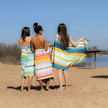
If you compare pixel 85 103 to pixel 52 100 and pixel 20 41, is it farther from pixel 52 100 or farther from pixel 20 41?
pixel 20 41

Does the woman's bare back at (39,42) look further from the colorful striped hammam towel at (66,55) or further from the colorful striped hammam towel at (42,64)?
the colorful striped hammam towel at (66,55)

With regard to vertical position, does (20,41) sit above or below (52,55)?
above

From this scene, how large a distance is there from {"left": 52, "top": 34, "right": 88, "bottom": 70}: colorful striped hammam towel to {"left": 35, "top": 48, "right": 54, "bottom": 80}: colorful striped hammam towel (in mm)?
217

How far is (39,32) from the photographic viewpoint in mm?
5293

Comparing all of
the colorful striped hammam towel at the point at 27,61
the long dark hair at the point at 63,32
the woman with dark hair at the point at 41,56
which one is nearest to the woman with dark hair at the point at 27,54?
the colorful striped hammam towel at the point at 27,61

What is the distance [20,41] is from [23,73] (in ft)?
3.24

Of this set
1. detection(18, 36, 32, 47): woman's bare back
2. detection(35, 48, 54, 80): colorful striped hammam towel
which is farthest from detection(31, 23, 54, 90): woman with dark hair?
detection(18, 36, 32, 47): woman's bare back

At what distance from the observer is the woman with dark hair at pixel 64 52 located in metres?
5.34

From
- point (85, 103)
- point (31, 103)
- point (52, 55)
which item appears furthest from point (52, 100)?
point (52, 55)

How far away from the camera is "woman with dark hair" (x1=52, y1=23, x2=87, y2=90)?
534 cm

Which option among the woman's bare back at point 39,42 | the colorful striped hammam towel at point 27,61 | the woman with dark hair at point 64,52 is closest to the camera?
the woman's bare back at point 39,42

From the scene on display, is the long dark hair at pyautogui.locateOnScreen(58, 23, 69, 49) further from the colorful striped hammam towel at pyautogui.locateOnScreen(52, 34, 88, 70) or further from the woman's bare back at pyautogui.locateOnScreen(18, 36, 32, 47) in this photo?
the woman's bare back at pyautogui.locateOnScreen(18, 36, 32, 47)

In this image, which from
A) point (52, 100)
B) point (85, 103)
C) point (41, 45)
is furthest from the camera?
point (41, 45)

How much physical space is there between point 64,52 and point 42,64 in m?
0.78
